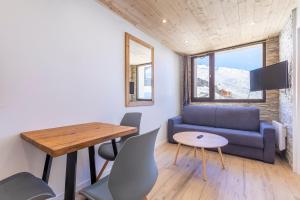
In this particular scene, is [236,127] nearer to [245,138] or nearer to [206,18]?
[245,138]

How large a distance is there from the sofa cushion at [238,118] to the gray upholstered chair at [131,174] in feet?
9.35

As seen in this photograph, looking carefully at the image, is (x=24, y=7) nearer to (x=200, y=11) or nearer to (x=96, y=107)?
(x=96, y=107)

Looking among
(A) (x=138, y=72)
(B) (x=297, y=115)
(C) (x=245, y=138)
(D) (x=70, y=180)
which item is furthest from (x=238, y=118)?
(D) (x=70, y=180)

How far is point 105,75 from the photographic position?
212cm

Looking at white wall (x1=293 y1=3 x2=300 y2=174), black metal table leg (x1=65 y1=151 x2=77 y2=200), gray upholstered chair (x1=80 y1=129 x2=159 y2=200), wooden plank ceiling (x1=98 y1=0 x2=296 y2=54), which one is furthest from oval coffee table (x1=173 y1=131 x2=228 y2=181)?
wooden plank ceiling (x1=98 y1=0 x2=296 y2=54)

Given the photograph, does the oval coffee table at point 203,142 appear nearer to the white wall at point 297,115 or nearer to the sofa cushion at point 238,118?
the white wall at point 297,115

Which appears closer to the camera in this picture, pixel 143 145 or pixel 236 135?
pixel 143 145

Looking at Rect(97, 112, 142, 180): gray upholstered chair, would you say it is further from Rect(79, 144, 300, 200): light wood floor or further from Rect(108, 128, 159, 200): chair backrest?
Rect(108, 128, 159, 200): chair backrest

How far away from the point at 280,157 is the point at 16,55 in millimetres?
4092

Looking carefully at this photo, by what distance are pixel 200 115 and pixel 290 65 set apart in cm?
190

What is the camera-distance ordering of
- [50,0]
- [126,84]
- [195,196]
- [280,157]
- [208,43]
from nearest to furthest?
[50,0], [195,196], [126,84], [280,157], [208,43]

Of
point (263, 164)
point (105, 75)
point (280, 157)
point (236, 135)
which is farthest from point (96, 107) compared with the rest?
point (280, 157)

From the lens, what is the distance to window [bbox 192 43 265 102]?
3.43 m

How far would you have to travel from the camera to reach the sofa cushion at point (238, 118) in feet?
Answer: 10.2
